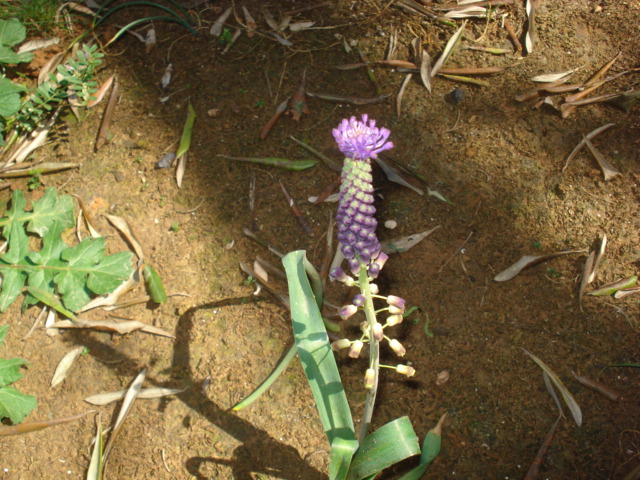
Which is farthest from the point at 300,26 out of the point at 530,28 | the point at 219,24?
the point at 530,28

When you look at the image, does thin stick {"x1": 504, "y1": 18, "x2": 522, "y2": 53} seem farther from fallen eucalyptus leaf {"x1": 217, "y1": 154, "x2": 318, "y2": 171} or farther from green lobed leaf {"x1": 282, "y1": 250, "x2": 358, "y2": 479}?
green lobed leaf {"x1": 282, "y1": 250, "x2": 358, "y2": 479}

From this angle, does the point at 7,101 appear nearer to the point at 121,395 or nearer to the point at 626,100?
the point at 121,395

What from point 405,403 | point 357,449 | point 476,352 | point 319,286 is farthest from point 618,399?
point 319,286

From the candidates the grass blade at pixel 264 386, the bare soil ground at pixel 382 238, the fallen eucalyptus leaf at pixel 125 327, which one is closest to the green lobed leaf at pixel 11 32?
the bare soil ground at pixel 382 238

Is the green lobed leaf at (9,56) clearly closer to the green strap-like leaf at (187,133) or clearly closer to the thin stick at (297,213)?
the green strap-like leaf at (187,133)

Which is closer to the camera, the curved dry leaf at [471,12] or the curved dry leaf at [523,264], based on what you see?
the curved dry leaf at [523,264]
